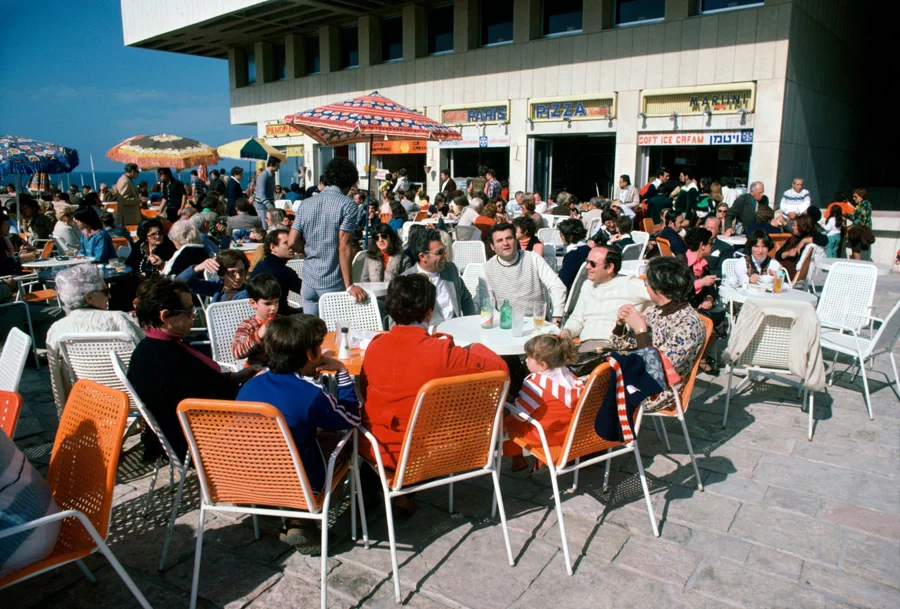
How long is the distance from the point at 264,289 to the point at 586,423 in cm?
209

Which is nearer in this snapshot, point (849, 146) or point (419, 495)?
point (419, 495)

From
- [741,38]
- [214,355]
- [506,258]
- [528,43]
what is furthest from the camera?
[528,43]

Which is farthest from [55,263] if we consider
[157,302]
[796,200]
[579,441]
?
[796,200]

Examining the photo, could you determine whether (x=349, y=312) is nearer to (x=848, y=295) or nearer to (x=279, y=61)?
(x=848, y=295)

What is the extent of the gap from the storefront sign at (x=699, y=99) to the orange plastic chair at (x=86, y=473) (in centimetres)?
1448

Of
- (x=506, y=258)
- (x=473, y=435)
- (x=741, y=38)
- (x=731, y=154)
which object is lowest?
(x=473, y=435)

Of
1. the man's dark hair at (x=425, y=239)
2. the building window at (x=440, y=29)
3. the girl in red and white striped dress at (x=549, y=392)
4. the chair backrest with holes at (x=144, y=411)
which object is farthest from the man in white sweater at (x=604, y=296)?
the building window at (x=440, y=29)

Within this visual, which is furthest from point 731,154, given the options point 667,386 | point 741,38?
point 667,386

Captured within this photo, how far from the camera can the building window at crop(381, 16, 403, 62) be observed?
21016 mm

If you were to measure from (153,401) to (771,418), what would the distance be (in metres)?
4.22

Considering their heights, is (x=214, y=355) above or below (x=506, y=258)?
below

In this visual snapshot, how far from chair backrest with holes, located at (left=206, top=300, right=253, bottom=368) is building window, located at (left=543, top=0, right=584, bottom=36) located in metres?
14.9

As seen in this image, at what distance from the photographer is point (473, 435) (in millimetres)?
2740

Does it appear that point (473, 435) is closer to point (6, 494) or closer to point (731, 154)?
A: point (6, 494)
